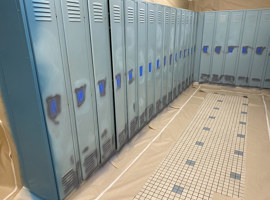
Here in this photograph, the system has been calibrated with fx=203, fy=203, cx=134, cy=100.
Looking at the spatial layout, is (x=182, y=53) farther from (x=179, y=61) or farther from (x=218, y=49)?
(x=218, y=49)

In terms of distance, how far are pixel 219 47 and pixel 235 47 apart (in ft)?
1.30

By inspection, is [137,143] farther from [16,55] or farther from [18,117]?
[16,55]

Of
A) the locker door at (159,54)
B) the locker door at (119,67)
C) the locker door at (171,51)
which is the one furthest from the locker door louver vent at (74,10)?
the locker door at (171,51)

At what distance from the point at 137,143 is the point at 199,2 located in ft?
16.9

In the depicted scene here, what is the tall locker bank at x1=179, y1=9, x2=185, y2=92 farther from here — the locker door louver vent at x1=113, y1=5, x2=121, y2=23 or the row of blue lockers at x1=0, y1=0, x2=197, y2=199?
the locker door louver vent at x1=113, y1=5, x2=121, y2=23

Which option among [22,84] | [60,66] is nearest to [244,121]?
[60,66]

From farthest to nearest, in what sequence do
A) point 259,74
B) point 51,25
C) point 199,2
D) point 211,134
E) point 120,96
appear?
1. point 199,2
2. point 259,74
3. point 211,134
4. point 120,96
5. point 51,25

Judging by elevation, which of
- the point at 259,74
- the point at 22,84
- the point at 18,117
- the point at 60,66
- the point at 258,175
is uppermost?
the point at 60,66

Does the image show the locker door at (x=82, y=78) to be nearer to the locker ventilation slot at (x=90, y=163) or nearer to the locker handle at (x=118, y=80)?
the locker ventilation slot at (x=90, y=163)

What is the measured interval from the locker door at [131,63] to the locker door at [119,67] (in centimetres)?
11

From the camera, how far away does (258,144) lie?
9.93 ft

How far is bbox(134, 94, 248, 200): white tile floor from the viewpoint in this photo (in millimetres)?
2191

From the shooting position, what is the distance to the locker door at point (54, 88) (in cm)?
148

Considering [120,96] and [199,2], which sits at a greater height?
[199,2]
